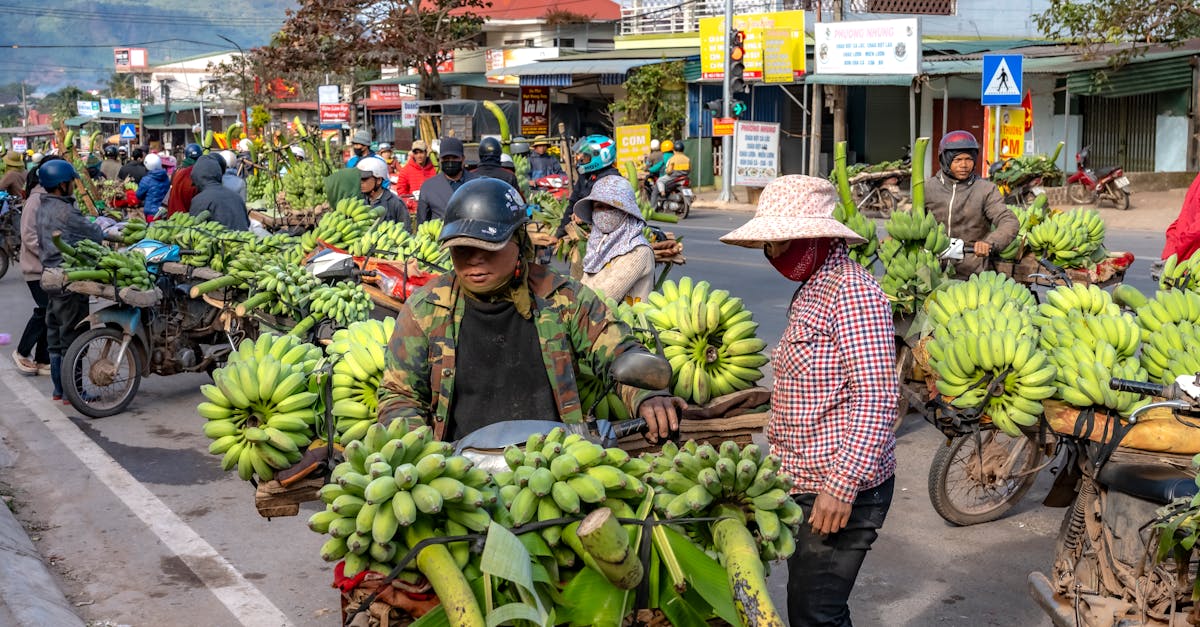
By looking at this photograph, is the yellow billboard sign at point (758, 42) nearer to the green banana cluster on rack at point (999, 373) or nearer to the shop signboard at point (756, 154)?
the shop signboard at point (756, 154)

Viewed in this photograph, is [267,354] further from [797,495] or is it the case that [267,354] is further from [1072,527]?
[1072,527]

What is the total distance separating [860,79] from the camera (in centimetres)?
2819

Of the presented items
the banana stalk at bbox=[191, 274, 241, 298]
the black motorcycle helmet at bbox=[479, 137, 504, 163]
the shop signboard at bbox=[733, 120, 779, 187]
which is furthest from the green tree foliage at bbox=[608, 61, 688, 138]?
the banana stalk at bbox=[191, 274, 241, 298]

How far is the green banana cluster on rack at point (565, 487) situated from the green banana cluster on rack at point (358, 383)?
1341 millimetres

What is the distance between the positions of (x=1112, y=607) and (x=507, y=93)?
152 ft

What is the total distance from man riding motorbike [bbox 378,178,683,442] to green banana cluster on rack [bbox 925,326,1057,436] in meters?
1.45

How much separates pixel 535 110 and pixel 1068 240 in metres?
31.6

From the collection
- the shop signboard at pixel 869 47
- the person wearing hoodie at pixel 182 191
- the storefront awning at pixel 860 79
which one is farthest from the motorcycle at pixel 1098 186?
the person wearing hoodie at pixel 182 191

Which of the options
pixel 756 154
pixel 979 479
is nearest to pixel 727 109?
pixel 756 154

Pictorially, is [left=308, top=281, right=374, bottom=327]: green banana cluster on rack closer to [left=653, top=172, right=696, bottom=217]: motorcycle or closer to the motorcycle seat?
the motorcycle seat

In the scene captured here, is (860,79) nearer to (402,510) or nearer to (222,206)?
(222,206)

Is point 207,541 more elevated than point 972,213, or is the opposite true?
point 972,213

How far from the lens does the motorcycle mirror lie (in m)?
3.06

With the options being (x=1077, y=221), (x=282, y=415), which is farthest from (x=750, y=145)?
(x=282, y=415)
